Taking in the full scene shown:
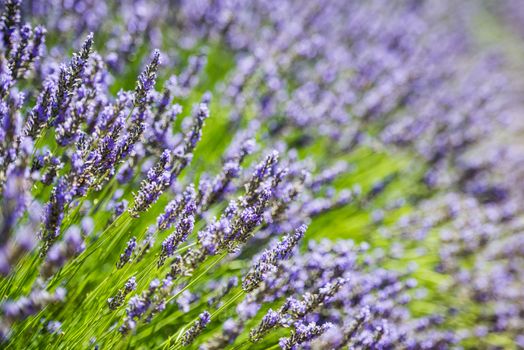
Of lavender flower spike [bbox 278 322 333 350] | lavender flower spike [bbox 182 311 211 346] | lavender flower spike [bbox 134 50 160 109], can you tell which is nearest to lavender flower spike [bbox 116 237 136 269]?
lavender flower spike [bbox 182 311 211 346]

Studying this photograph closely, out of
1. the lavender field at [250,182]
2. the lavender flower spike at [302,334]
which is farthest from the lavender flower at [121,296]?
the lavender flower spike at [302,334]

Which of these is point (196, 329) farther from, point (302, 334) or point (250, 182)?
Result: point (250, 182)

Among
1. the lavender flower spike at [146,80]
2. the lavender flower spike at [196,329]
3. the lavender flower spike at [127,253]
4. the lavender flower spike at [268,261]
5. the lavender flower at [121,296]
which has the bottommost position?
the lavender flower spike at [196,329]

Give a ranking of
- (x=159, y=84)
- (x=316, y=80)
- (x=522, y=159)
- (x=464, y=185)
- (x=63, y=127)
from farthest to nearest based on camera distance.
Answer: (x=522, y=159) < (x=464, y=185) < (x=316, y=80) < (x=159, y=84) < (x=63, y=127)

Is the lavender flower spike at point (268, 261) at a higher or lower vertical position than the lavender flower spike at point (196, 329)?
higher

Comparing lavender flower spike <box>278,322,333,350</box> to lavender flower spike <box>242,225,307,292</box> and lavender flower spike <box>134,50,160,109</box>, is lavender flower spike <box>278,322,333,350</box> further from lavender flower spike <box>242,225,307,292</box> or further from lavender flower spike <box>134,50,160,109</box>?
lavender flower spike <box>134,50,160,109</box>

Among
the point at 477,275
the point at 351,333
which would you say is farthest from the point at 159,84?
the point at 477,275

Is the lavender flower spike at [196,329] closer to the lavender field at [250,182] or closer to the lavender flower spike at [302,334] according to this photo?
the lavender field at [250,182]

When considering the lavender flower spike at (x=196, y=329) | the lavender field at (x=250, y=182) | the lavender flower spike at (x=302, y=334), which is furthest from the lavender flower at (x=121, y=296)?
the lavender flower spike at (x=302, y=334)

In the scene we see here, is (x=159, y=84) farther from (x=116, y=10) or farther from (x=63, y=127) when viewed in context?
→ (x=63, y=127)
